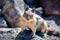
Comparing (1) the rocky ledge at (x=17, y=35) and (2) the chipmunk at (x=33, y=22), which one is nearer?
(1) the rocky ledge at (x=17, y=35)

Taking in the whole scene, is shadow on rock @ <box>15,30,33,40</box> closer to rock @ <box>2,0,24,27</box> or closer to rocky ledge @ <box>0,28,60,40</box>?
rocky ledge @ <box>0,28,60,40</box>

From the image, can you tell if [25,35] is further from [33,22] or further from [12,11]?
[12,11]

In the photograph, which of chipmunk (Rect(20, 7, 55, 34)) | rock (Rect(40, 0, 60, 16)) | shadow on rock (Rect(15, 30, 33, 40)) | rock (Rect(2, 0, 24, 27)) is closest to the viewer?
shadow on rock (Rect(15, 30, 33, 40))

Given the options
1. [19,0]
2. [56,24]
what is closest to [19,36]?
[19,0]

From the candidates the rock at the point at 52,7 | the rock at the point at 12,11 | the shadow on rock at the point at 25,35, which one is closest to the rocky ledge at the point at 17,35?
the shadow on rock at the point at 25,35

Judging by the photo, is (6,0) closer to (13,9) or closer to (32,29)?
(13,9)

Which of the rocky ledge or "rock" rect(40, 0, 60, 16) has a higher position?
"rock" rect(40, 0, 60, 16)

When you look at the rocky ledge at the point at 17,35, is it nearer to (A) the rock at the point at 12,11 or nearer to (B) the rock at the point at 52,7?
(A) the rock at the point at 12,11

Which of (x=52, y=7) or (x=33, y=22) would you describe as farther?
(x=52, y=7)

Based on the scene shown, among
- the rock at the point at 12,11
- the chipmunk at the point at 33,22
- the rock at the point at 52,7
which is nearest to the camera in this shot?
the chipmunk at the point at 33,22

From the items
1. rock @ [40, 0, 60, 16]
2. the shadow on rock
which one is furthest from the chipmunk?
rock @ [40, 0, 60, 16]

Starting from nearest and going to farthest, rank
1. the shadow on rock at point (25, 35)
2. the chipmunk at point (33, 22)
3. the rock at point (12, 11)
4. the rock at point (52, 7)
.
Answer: the shadow on rock at point (25, 35) → the chipmunk at point (33, 22) → the rock at point (12, 11) → the rock at point (52, 7)

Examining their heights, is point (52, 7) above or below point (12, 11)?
above

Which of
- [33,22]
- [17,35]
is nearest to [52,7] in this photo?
[33,22]
